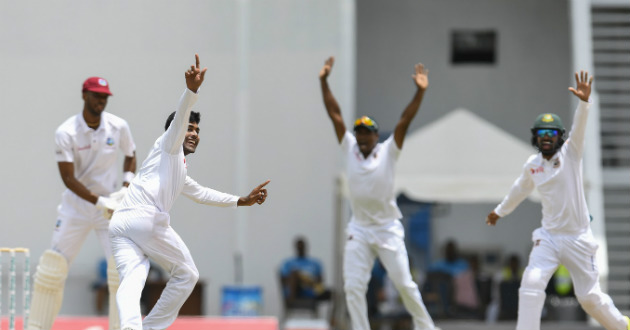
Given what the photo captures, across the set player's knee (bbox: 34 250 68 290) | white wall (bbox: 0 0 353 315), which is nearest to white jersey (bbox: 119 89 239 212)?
player's knee (bbox: 34 250 68 290)

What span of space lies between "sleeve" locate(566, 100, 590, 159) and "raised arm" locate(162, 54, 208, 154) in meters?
2.65

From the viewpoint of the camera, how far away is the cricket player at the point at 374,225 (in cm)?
707

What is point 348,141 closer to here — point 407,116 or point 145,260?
point 407,116

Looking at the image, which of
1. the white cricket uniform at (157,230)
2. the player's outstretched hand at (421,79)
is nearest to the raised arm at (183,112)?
the white cricket uniform at (157,230)

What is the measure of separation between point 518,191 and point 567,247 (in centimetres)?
64

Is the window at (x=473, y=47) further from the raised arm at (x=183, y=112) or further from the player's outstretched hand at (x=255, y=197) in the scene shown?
the raised arm at (x=183, y=112)

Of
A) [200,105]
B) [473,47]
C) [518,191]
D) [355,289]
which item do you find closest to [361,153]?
[355,289]

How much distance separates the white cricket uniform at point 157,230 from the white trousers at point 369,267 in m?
1.60

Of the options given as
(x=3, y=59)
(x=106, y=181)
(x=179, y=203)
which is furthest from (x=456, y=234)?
(x=106, y=181)

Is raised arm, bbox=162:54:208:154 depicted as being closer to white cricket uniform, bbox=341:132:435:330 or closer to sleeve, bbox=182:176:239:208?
sleeve, bbox=182:176:239:208

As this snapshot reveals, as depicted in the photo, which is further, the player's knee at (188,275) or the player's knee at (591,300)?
the player's knee at (591,300)

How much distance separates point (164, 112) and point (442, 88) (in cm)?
479

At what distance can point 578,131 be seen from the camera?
6.38m

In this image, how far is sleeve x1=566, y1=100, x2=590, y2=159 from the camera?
247 inches
